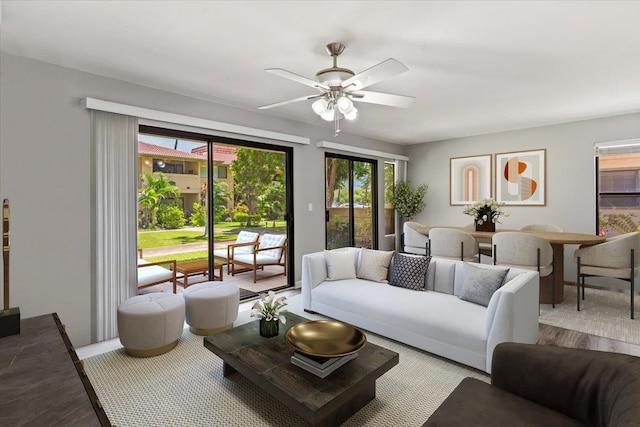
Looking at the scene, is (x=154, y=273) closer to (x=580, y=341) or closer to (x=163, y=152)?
(x=163, y=152)

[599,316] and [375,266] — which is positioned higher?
[375,266]

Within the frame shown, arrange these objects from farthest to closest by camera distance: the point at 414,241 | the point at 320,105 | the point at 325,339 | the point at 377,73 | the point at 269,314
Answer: the point at 414,241
the point at 320,105
the point at 269,314
the point at 377,73
the point at 325,339

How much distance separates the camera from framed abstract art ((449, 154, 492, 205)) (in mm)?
5852

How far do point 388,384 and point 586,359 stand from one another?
131 centimetres

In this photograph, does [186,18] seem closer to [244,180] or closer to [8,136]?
[8,136]

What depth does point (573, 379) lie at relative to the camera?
4.55ft

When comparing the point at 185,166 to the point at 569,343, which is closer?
the point at 569,343

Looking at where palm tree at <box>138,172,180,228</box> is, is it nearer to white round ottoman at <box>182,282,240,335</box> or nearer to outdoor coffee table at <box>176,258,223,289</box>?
outdoor coffee table at <box>176,258,223,289</box>

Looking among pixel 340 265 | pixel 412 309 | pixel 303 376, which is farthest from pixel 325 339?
pixel 340 265

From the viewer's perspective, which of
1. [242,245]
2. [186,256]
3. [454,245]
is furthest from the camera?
[242,245]

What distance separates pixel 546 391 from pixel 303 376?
3.93 feet

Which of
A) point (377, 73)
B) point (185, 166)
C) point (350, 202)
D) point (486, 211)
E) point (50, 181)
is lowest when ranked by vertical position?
point (486, 211)

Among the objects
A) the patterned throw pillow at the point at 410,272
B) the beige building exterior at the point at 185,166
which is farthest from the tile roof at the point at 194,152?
the patterned throw pillow at the point at 410,272

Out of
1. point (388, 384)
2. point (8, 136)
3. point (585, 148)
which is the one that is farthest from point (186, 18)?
point (585, 148)
